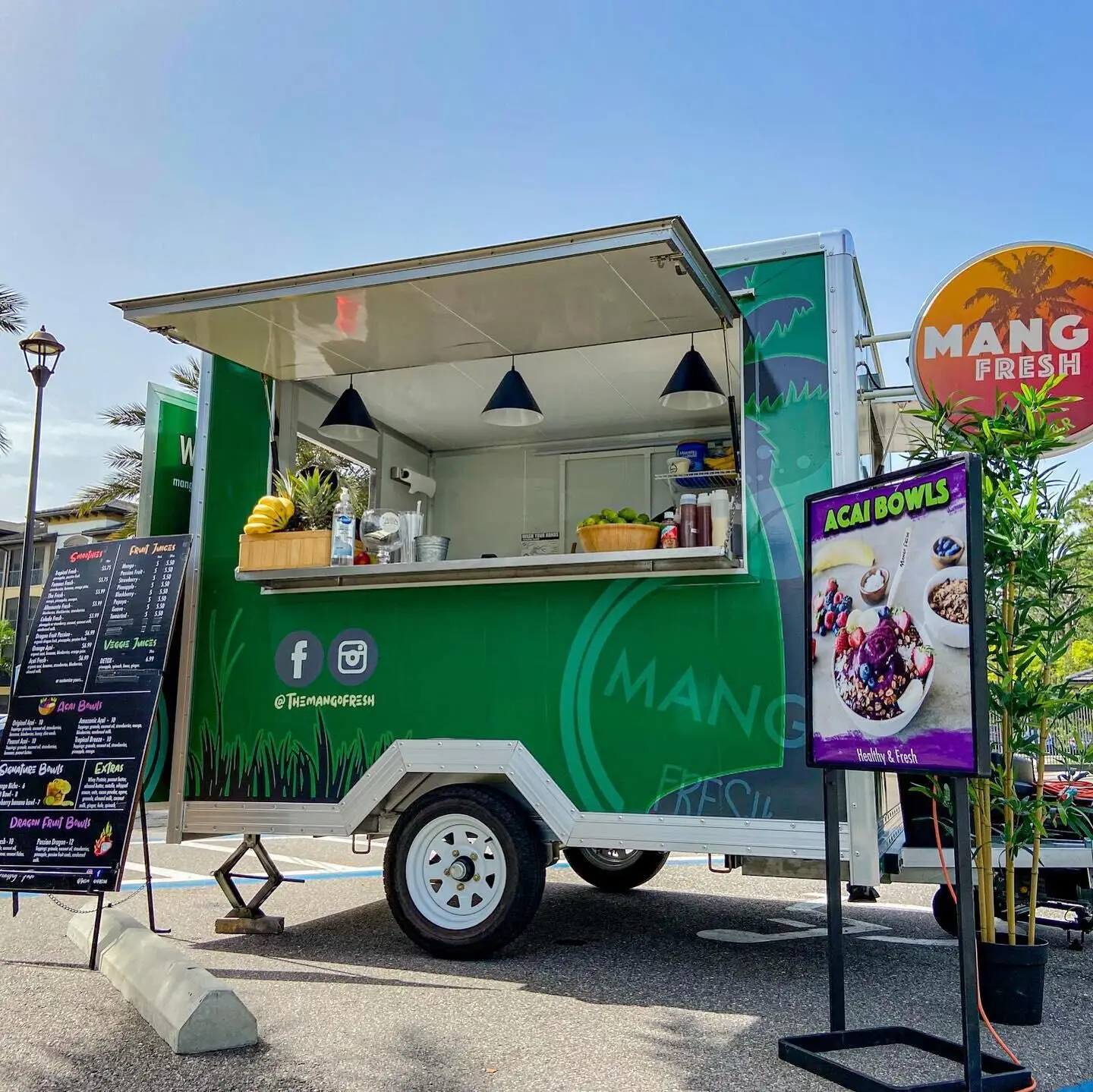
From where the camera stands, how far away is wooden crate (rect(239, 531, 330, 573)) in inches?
223

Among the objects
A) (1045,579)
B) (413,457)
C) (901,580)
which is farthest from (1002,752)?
(413,457)

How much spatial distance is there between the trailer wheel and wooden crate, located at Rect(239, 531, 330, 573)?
53.7 inches

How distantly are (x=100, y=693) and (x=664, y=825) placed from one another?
300 centimetres

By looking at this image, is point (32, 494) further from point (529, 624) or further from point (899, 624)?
point (899, 624)

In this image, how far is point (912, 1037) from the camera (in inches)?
146

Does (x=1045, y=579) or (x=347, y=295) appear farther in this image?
(x=347, y=295)

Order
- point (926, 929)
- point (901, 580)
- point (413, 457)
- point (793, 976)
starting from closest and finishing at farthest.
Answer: point (901, 580), point (793, 976), point (926, 929), point (413, 457)

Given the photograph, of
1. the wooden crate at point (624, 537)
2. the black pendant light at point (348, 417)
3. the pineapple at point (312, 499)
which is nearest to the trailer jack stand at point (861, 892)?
the wooden crate at point (624, 537)

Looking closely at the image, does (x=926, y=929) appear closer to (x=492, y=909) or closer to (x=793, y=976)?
(x=793, y=976)

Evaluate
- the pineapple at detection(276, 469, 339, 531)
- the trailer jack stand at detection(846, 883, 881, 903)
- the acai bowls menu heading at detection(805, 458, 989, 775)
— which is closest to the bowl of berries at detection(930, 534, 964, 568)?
the acai bowls menu heading at detection(805, 458, 989, 775)

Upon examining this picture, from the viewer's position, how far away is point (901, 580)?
11.9 feet

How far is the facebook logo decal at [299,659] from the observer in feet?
18.8

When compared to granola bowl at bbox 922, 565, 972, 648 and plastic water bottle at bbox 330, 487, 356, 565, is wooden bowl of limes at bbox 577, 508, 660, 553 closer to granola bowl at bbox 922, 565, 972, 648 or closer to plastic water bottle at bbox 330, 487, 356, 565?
plastic water bottle at bbox 330, 487, 356, 565

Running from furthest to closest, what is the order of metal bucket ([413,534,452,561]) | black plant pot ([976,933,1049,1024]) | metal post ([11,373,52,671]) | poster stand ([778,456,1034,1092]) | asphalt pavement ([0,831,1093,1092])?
metal post ([11,373,52,671])
metal bucket ([413,534,452,561])
black plant pot ([976,933,1049,1024])
asphalt pavement ([0,831,1093,1092])
poster stand ([778,456,1034,1092])
